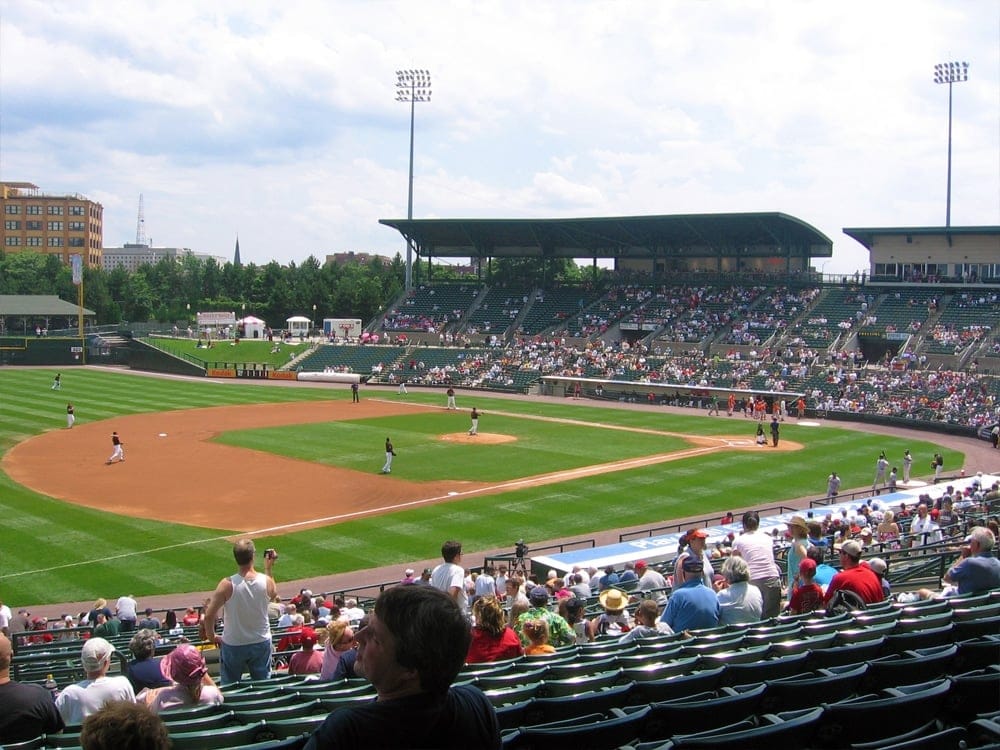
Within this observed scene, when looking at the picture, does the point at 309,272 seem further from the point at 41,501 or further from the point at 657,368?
the point at 41,501

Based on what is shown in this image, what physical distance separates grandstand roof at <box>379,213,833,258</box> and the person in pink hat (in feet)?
212

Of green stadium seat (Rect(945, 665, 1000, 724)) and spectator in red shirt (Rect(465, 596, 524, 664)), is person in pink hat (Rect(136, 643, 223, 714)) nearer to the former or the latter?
spectator in red shirt (Rect(465, 596, 524, 664))

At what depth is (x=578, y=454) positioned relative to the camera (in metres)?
38.4

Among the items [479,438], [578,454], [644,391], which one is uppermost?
[644,391]

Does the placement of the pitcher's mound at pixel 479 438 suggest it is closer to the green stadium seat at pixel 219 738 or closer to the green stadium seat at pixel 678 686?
→ the green stadium seat at pixel 678 686

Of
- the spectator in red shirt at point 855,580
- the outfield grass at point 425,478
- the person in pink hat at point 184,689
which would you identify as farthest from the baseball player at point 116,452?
the spectator in red shirt at point 855,580

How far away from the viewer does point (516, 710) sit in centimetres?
536

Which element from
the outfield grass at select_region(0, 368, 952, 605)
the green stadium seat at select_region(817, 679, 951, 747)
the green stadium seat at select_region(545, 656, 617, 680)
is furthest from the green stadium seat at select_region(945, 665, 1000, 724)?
the outfield grass at select_region(0, 368, 952, 605)

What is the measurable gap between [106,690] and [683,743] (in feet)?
13.6

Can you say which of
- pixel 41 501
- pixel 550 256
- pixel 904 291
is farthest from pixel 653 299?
pixel 41 501

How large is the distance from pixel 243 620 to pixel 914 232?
6660 centimetres

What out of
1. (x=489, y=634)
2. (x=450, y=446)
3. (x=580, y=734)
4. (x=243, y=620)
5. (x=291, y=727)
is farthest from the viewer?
(x=450, y=446)

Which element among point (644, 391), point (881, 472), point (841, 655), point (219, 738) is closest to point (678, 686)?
point (841, 655)

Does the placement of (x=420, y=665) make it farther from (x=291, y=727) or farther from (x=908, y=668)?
(x=908, y=668)
